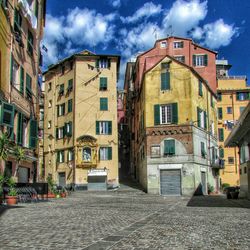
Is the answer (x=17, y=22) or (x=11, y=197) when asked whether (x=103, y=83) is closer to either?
(x=17, y=22)

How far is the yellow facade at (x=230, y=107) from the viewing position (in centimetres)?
5869

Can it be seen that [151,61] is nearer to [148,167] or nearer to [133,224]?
[148,167]

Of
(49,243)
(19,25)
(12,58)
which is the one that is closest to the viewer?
(49,243)

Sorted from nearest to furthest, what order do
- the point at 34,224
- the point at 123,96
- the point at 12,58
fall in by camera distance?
the point at 34,224, the point at 12,58, the point at 123,96

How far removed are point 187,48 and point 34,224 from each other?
4634 centimetres

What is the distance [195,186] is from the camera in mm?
35875

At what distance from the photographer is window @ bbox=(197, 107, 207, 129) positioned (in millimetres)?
38350

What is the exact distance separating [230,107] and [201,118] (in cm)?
2405

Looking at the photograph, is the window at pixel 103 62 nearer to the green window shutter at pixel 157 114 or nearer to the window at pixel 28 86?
the green window shutter at pixel 157 114

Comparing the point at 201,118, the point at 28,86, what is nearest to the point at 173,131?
the point at 201,118

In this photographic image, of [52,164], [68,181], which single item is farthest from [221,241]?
[52,164]

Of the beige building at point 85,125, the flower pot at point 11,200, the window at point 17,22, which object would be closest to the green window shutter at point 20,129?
the flower pot at point 11,200

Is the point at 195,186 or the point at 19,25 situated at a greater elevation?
the point at 19,25

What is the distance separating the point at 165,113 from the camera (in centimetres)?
3772
